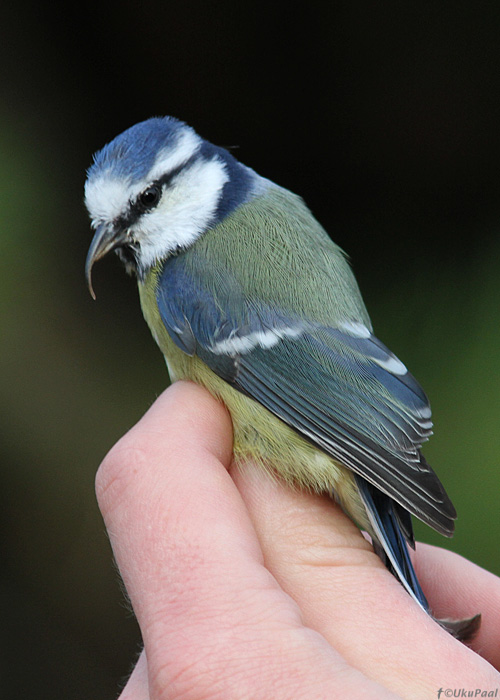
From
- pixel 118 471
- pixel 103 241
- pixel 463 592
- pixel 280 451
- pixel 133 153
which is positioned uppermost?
pixel 133 153

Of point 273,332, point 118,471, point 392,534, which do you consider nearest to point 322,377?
point 273,332

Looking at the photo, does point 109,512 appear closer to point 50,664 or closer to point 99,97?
point 50,664

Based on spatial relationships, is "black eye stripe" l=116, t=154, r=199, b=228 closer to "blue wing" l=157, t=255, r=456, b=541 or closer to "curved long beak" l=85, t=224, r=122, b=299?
"curved long beak" l=85, t=224, r=122, b=299

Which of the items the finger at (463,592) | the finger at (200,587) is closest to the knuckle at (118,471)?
the finger at (200,587)

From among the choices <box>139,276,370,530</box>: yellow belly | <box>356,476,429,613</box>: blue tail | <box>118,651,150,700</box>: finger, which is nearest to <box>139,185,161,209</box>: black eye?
<box>139,276,370,530</box>: yellow belly

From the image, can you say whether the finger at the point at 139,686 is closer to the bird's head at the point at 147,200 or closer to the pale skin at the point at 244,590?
the pale skin at the point at 244,590

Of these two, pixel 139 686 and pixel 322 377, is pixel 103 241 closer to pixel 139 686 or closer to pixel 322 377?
pixel 322 377
